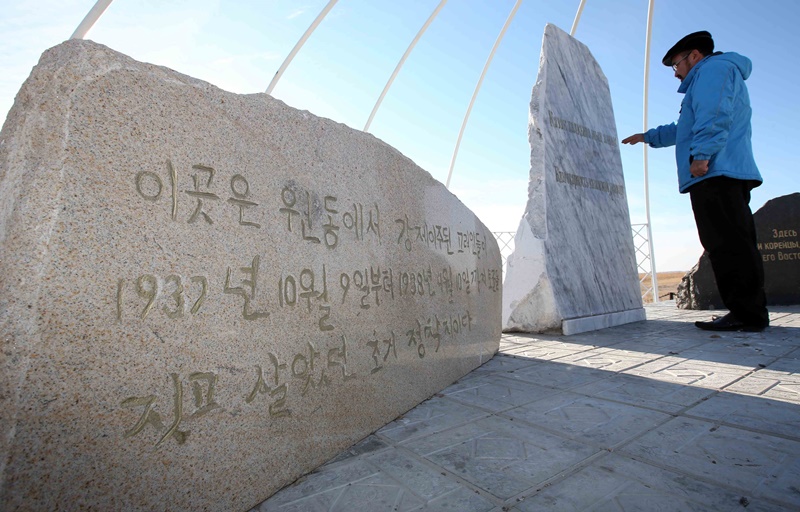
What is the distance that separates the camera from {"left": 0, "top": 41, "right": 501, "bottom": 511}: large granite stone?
3.40 ft

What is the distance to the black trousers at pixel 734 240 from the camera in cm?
375

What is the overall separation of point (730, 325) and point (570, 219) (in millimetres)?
1643

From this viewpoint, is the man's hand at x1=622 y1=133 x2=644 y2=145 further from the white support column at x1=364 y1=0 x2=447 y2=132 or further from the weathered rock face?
the white support column at x1=364 y1=0 x2=447 y2=132

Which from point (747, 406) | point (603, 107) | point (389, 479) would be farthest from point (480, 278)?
point (603, 107)

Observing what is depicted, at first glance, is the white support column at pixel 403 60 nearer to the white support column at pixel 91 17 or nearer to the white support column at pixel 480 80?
the white support column at pixel 480 80

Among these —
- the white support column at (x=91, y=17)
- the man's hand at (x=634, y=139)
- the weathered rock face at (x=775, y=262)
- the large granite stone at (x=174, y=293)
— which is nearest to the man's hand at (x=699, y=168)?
the man's hand at (x=634, y=139)

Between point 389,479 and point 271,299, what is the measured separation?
2.34 ft

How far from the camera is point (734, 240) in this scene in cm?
379

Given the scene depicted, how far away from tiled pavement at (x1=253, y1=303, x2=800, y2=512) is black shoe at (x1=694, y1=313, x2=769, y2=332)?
3.67 ft

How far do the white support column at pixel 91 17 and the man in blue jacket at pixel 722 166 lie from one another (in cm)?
590

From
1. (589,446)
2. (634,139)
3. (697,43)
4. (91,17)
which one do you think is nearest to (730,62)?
(697,43)

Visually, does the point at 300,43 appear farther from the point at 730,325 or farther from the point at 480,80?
the point at 730,325

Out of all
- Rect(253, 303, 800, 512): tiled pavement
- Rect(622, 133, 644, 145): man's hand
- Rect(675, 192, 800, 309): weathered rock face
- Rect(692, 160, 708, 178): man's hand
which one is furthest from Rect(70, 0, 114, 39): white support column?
Rect(675, 192, 800, 309): weathered rock face

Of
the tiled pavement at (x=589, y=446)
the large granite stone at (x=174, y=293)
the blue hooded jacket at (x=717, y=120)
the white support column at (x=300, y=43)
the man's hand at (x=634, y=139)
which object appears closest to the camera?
the large granite stone at (x=174, y=293)
